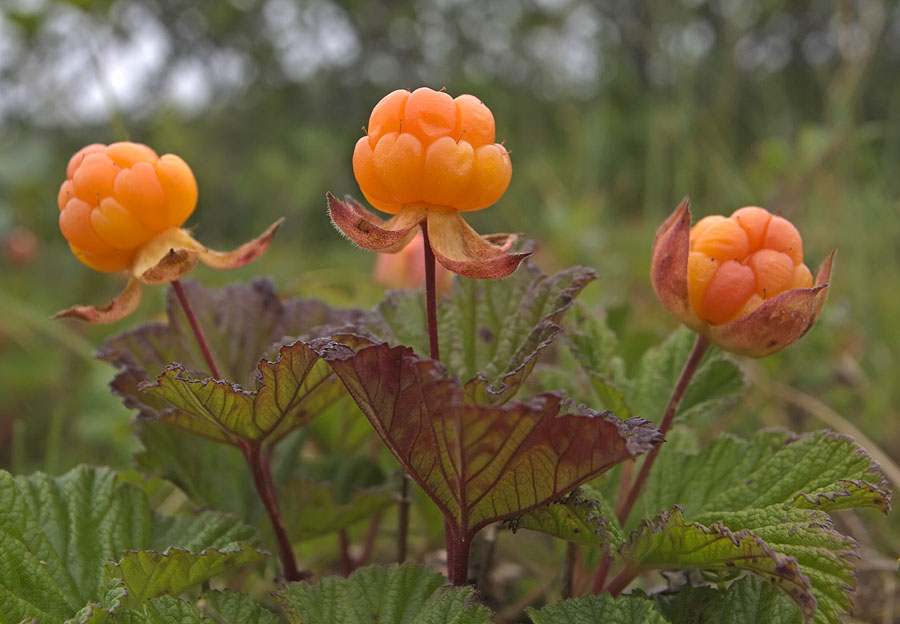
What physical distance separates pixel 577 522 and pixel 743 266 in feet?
0.84

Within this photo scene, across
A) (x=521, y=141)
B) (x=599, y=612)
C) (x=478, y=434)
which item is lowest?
(x=599, y=612)

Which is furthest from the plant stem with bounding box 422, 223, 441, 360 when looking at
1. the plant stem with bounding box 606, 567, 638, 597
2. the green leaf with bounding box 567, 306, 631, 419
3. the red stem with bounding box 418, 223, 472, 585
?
the plant stem with bounding box 606, 567, 638, 597

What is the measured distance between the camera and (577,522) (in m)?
0.60

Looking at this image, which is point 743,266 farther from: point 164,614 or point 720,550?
point 164,614

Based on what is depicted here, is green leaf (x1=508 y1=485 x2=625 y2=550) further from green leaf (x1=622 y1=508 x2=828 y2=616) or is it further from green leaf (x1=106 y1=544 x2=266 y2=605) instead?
green leaf (x1=106 y1=544 x2=266 y2=605)

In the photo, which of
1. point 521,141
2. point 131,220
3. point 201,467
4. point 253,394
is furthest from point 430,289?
point 521,141

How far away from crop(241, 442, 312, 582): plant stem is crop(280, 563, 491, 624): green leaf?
0.37 feet

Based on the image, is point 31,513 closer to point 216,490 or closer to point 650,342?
point 216,490

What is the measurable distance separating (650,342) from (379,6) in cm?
741

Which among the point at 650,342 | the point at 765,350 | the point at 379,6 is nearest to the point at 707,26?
the point at 650,342

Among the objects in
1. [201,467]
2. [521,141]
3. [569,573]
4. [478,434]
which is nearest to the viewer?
[478,434]

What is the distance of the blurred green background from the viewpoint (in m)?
1.81

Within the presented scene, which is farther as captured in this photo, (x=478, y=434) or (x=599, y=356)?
(x=599, y=356)

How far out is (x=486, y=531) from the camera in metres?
0.80
